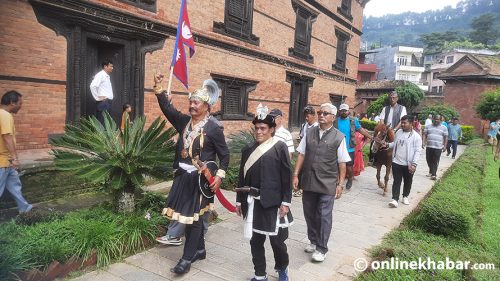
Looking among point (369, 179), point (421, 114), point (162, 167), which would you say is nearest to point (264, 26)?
point (369, 179)

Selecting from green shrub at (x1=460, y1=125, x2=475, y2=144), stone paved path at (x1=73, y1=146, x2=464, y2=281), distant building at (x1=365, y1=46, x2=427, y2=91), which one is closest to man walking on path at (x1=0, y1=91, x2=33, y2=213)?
stone paved path at (x1=73, y1=146, x2=464, y2=281)

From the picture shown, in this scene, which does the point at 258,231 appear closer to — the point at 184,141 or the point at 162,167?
the point at 184,141

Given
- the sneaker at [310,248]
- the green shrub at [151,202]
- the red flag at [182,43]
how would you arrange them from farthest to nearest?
1. the green shrub at [151,202]
2. the red flag at [182,43]
3. the sneaker at [310,248]

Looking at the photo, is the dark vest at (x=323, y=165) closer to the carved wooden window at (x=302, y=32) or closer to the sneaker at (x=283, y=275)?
the sneaker at (x=283, y=275)

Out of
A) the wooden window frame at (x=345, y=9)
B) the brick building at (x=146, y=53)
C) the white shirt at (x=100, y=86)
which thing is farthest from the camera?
the wooden window frame at (x=345, y=9)

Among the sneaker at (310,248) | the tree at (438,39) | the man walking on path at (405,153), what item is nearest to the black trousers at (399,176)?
the man walking on path at (405,153)

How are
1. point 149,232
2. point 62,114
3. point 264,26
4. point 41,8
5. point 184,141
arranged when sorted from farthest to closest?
point 264,26 < point 62,114 < point 41,8 < point 149,232 < point 184,141

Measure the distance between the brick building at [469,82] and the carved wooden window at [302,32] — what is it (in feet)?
81.6

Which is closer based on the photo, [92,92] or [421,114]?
[92,92]

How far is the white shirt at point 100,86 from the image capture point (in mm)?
6836

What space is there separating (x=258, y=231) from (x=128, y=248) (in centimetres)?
166

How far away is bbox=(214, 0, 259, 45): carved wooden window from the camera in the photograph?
422 inches

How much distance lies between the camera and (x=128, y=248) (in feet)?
13.7

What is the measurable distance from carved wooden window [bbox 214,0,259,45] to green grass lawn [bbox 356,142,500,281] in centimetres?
718
